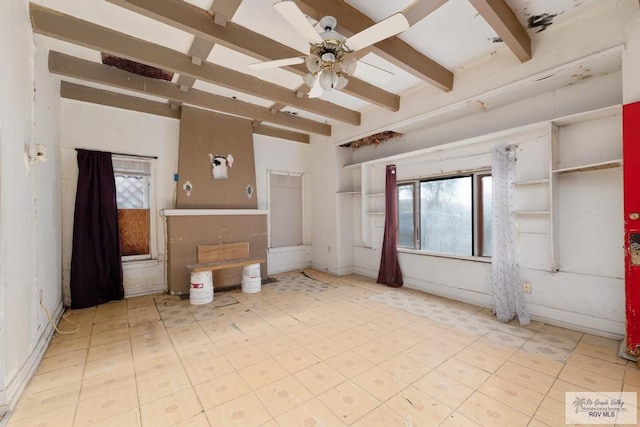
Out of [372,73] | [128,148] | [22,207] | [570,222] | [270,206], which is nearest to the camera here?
[22,207]

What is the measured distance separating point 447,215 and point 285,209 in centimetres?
320

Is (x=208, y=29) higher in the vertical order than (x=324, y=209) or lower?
higher

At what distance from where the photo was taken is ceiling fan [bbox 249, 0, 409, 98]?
5.62 ft

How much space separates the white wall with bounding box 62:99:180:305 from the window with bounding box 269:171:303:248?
1.89 meters

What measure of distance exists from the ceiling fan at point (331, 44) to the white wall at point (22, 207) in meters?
1.79

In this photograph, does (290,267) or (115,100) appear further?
(290,267)

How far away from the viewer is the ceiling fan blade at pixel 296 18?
1.62 m

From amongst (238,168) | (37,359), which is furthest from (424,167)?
(37,359)

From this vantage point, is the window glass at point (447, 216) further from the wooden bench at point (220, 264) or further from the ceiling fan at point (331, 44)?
the wooden bench at point (220, 264)

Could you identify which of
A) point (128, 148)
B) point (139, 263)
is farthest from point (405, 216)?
point (128, 148)

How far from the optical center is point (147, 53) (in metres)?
2.84

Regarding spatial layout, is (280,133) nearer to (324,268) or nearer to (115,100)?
(115,100)

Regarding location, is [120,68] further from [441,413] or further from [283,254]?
[441,413]

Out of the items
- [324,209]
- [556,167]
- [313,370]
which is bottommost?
[313,370]
